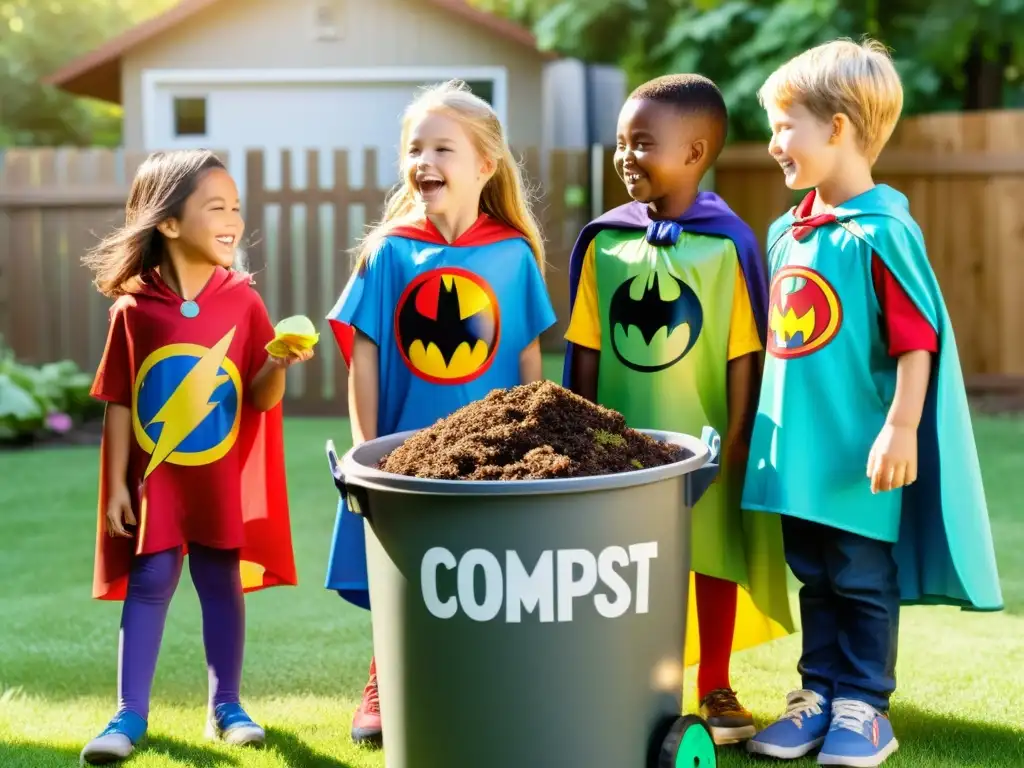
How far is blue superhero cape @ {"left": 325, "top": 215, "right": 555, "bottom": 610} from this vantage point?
3193 mm

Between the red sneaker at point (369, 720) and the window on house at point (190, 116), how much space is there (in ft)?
49.2

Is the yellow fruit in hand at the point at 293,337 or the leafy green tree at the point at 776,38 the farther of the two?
the leafy green tree at the point at 776,38

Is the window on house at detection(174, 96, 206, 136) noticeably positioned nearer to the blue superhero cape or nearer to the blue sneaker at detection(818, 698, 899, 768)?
the blue superhero cape

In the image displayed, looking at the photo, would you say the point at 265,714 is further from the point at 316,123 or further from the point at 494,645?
the point at 316,123

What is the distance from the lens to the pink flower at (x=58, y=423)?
26.8ft

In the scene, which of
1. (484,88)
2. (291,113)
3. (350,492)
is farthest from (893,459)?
(291,113)

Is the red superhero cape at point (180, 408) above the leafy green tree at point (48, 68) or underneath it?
underneath

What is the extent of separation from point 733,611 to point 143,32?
47.4 feet

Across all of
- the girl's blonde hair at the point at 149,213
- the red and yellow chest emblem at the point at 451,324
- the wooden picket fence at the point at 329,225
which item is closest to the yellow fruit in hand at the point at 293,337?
the red and yellow chest emblem at the point at 451,324

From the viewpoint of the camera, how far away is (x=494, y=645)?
96.0 inches

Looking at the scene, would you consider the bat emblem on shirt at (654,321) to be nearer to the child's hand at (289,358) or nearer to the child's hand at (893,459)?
the child's hand at (893,459)

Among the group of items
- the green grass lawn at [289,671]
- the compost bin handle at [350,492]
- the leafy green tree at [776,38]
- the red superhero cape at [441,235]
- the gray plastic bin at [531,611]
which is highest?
the leafy green tree at [776,38]

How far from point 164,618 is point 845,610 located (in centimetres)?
163

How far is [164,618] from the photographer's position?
3.24m
